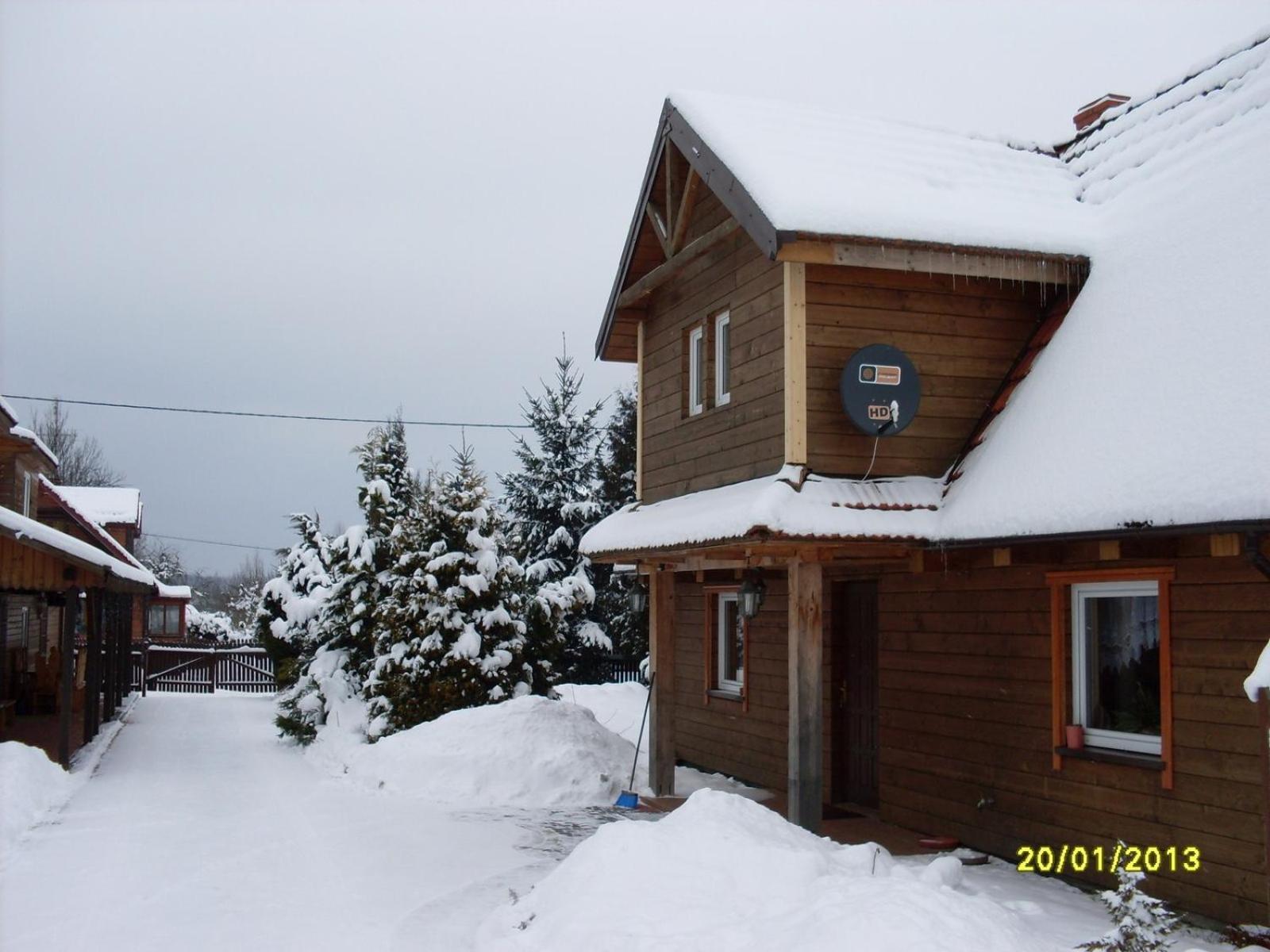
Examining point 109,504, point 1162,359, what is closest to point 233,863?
point 1162,359

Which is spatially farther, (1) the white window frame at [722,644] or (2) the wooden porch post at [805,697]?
(1) the white window frame at [722,644]

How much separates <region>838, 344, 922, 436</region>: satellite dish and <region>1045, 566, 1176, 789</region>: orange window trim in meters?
1.78

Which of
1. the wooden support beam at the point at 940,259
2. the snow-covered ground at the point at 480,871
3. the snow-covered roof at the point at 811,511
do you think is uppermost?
the wooden support beam at the point at 940,259

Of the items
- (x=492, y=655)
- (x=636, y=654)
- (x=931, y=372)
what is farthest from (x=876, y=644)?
(x=636, y=654)

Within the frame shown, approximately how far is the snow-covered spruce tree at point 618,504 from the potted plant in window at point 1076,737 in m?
16.7

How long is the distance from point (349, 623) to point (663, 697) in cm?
794

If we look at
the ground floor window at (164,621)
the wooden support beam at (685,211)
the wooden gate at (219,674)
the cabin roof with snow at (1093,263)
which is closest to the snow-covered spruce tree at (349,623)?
the wooden support beam at (685,211)

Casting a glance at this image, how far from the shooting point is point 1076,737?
8.78 metres

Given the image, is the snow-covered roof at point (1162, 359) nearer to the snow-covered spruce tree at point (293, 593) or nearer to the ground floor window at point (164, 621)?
the snow-covered spruce tree at point (293, 593)

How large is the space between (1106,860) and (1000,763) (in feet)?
4.39

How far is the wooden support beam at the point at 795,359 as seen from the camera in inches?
380

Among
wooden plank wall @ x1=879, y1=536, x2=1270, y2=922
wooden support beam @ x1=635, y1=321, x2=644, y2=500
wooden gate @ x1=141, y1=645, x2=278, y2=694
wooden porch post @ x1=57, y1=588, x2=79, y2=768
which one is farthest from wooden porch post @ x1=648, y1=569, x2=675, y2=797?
wooden gate @ x1=141, y1=645, x2=278, y2=694

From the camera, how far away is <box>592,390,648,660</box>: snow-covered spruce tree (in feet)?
86.6

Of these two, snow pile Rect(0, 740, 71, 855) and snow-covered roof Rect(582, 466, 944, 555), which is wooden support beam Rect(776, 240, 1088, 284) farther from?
snow pile Rect(0, 740, 71, 855)
